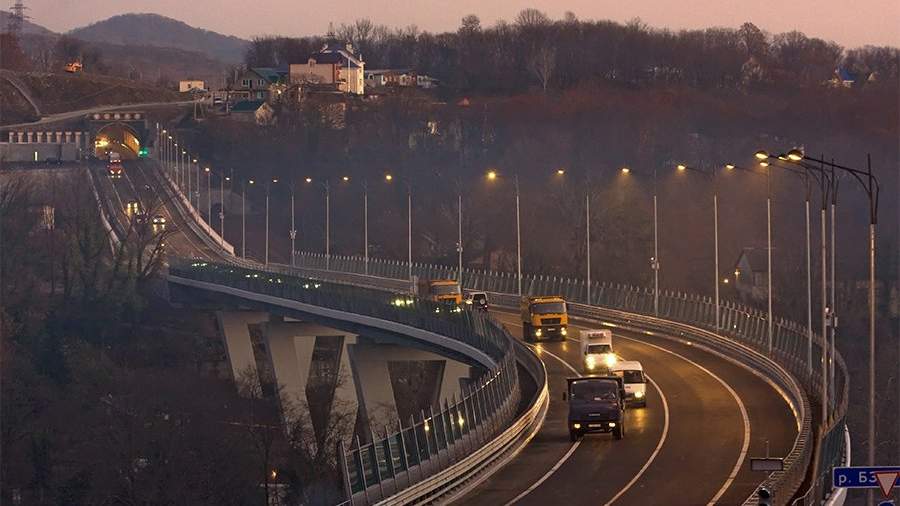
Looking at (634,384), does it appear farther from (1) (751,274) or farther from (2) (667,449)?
(1) (751,274)

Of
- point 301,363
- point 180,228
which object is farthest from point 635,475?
point 180,228

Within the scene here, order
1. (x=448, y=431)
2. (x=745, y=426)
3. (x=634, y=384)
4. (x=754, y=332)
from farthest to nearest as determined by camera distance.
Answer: (x=754, y=332) → (x=634, y=384) → (x=745, y=426) → (x=448, y=431)

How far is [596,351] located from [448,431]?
73.9 feet

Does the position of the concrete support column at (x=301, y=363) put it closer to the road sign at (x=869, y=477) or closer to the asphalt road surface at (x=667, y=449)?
the asphalt road surface at (x=667, y=449)

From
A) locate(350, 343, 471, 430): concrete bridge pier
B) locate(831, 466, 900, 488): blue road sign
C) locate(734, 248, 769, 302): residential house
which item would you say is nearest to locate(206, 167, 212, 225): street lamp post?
locate(734, 248, 769, 302): residential house

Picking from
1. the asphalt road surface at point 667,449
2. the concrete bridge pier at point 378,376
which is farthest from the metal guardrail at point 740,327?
the concrete bridge pier at point 378,376

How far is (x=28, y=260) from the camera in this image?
121m

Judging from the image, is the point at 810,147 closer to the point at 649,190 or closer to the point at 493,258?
the point at 649,190

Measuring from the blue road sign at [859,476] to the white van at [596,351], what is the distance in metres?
30.9

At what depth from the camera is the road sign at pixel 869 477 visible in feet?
86.0

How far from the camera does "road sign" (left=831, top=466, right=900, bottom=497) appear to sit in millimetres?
26203

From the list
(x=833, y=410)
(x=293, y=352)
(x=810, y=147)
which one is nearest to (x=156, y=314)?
(x=293, y=352)

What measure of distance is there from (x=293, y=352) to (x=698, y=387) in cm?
4431

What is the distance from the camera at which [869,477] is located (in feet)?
86.6
